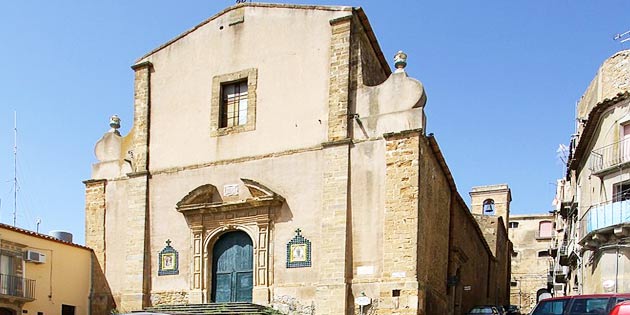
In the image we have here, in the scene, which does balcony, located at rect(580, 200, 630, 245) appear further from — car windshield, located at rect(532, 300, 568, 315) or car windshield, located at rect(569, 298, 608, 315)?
car windshield, located at rect(569, 298, 608, 315)

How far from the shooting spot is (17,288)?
21.0m

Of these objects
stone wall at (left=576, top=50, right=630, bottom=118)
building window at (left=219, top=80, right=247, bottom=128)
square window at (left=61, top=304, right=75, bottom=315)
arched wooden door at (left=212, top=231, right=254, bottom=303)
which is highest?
stone wall at (left=576, top=50, right=630, bottom=118)

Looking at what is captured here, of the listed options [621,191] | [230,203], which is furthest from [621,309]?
[230,203]

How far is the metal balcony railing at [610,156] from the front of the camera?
65.0 feet

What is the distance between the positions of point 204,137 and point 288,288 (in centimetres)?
563

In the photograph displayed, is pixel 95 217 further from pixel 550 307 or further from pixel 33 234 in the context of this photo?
pixel 550 307

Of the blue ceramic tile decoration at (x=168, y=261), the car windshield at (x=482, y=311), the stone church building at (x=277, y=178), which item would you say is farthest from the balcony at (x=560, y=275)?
the blue ceramic tile decoration at (x=168, y=261)

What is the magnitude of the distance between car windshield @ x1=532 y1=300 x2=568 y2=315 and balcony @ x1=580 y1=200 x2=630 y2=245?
312 inches

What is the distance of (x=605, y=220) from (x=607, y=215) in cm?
16

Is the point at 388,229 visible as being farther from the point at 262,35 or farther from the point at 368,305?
the point at 262,35

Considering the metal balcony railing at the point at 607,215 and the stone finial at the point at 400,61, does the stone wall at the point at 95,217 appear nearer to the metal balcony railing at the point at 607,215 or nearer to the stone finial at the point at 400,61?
the stone finial at the point at 400,61

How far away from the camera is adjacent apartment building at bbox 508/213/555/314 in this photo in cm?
5044

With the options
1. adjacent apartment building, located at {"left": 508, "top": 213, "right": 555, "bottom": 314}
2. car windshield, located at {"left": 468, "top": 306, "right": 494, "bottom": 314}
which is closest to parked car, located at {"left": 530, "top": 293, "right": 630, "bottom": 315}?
car windshield, located at {"left": 468, "top": 306, "right": 494, "bottom": 314}

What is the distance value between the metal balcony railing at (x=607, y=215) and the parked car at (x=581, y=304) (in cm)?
806
